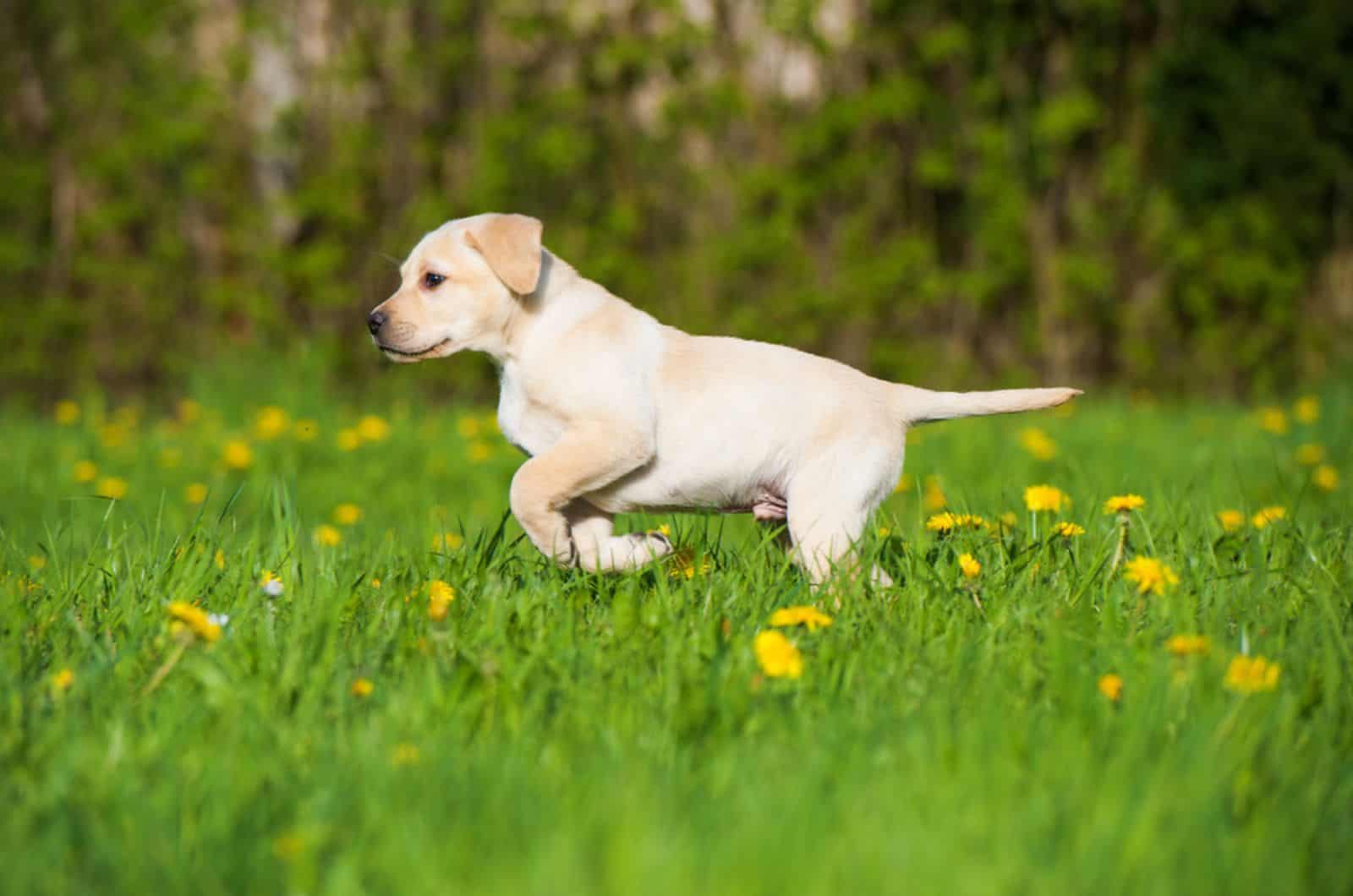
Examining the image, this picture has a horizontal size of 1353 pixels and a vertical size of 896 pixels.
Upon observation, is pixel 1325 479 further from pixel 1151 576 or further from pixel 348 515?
pixel 348 515

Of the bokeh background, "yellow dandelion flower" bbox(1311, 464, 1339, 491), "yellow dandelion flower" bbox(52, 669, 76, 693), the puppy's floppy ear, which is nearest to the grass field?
"yellow dandelion flower" bbox(52, 669, 76, 693)

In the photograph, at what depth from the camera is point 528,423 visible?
3.33m

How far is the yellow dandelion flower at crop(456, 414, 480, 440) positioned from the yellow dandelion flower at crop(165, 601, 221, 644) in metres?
4.19

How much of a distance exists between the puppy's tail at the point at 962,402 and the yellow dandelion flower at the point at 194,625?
1.61 m

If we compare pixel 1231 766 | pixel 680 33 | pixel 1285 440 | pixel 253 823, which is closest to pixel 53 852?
pixel 253 823

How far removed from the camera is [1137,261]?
874 cm

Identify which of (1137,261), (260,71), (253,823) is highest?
(260,71)

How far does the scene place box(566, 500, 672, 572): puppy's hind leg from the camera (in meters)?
3.23

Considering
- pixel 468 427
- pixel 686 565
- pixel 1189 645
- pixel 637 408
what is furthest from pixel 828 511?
pixel 468 427

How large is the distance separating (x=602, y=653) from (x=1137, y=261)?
6995mm

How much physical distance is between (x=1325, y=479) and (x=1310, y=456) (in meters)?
0.83

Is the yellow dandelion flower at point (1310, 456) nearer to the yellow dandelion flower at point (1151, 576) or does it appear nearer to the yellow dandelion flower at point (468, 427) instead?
the yellow dandelion flower at point (1151, 576)

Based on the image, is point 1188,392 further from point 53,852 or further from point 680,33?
point 53,852

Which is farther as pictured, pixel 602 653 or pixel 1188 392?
pixel 1188 392
